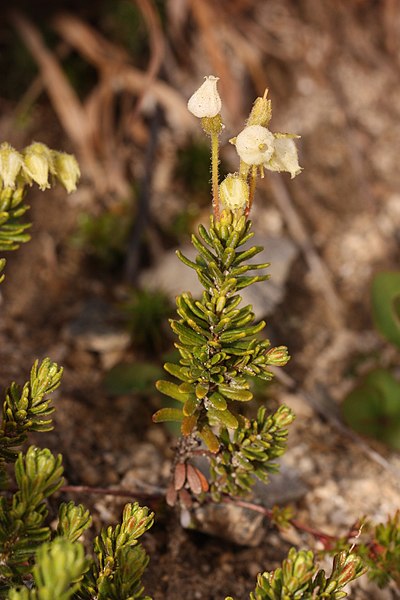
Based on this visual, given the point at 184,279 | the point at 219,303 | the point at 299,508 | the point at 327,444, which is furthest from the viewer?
the point at 184,279

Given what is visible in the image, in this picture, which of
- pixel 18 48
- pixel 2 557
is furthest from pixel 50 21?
pixel 2 557

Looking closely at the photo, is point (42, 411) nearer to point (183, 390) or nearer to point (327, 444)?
point (183, 390)

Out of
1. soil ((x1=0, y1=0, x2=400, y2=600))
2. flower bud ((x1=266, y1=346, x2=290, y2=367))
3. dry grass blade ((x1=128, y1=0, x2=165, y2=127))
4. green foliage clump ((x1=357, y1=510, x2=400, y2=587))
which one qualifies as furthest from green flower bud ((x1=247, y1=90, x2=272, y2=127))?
dry grass blade ((x1=128, y1=0, x2=165, y2=127))

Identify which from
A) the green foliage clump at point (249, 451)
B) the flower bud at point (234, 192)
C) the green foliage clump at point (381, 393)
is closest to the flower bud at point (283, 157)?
the flower bud at point (234, 192)

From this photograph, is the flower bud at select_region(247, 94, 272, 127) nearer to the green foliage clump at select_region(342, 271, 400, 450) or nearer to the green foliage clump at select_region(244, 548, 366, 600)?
the green foliage clump at select_region(244, 548, 366, 600)

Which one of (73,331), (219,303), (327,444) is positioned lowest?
(327,444)

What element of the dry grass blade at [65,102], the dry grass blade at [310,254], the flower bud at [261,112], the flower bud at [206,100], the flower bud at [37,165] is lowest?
the flower bud at [261,112]

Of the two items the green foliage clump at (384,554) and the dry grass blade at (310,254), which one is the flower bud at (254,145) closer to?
the green foliage clump at (384,554)

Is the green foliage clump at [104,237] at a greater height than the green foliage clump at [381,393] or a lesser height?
greater
